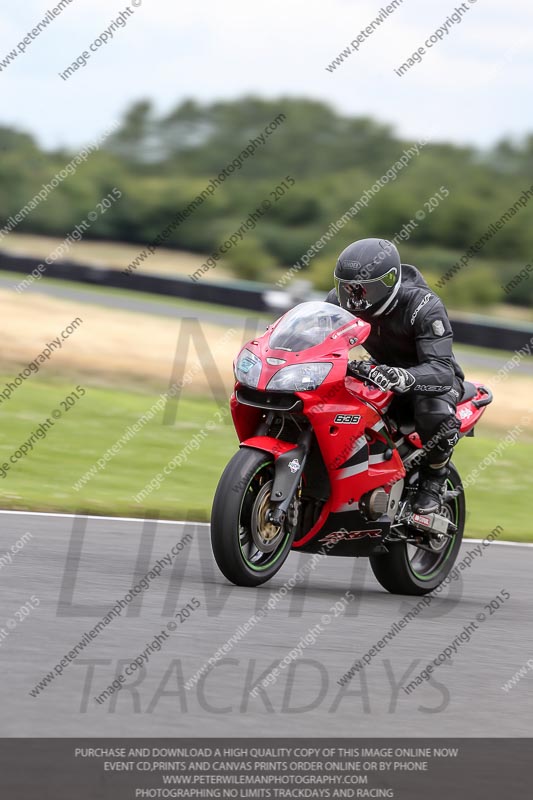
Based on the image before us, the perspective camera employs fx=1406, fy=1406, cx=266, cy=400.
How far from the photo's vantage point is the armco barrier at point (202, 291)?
28.4m

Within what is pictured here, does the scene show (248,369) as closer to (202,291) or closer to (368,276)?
(368,276)

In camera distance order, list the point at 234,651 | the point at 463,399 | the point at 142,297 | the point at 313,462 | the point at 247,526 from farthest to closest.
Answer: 1. the point at 142,297
2. the point at 463,399
3. the point at 313,462
4. the point at 247,526
5. the point at 234,651

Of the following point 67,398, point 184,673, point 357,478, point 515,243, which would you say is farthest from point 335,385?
point 515,243

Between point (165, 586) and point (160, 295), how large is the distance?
26.5 m

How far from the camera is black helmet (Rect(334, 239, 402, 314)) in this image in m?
7.55

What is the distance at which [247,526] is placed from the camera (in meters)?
7.02

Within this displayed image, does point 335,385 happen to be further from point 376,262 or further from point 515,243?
point 515,243

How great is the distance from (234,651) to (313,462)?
1801 mm

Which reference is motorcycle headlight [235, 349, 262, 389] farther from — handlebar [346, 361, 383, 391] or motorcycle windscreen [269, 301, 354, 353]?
handlebar [346, 361, 383, 391]

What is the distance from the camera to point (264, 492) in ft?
22.9

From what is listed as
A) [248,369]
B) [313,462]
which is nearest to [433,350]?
[313,462]

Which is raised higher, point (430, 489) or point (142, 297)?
point (430, 489)
